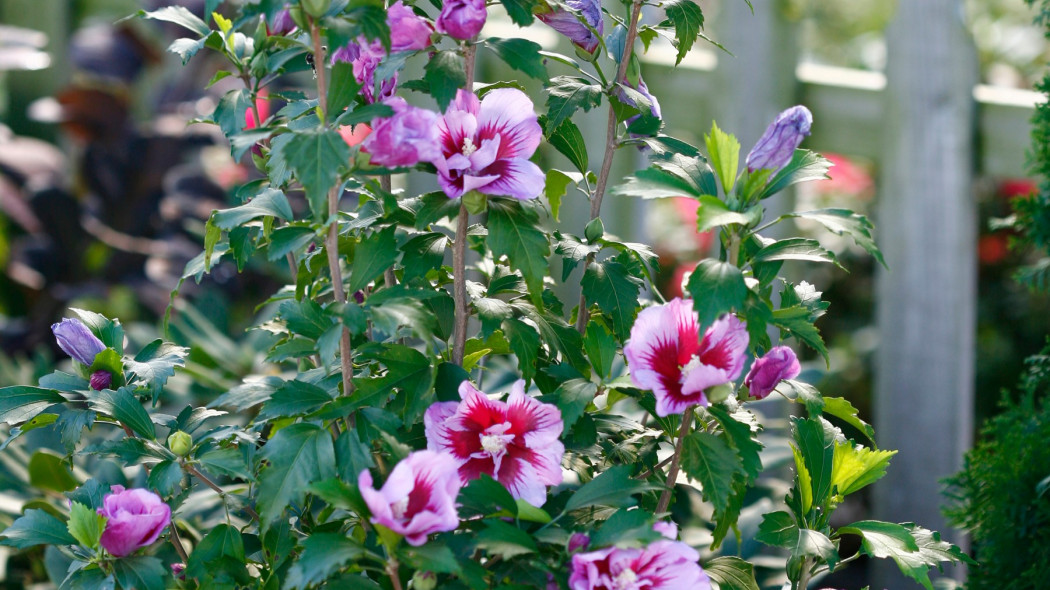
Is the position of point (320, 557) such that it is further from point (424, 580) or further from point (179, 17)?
point (179, 17)

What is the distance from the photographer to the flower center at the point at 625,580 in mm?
701

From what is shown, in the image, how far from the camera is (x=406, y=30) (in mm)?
774

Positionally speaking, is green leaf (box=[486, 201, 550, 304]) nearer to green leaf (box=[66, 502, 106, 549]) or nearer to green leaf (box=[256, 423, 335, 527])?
green leaf (box=[256, 423, 335, 527])

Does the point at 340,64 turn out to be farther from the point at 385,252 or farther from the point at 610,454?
the point at 610,454

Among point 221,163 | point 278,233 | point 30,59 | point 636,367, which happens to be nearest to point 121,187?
point 30,59

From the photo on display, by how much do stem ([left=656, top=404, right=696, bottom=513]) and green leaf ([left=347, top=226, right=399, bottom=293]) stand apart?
0.26 m

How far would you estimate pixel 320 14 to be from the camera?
72 cm

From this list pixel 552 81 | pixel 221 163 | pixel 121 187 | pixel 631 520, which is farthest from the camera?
pixel 221 163

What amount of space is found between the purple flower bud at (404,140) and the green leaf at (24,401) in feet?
1.18

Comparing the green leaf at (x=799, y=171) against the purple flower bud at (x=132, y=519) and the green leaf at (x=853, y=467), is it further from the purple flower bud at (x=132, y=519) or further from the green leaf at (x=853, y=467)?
the purple flower bud at (x=132, y=519)

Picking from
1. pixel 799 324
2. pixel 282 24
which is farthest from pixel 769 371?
pixel 282 24

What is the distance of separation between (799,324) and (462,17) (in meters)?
0.33

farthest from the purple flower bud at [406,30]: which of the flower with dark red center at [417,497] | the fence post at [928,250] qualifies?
the fence post at [928,250]

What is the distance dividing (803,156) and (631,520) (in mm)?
308
